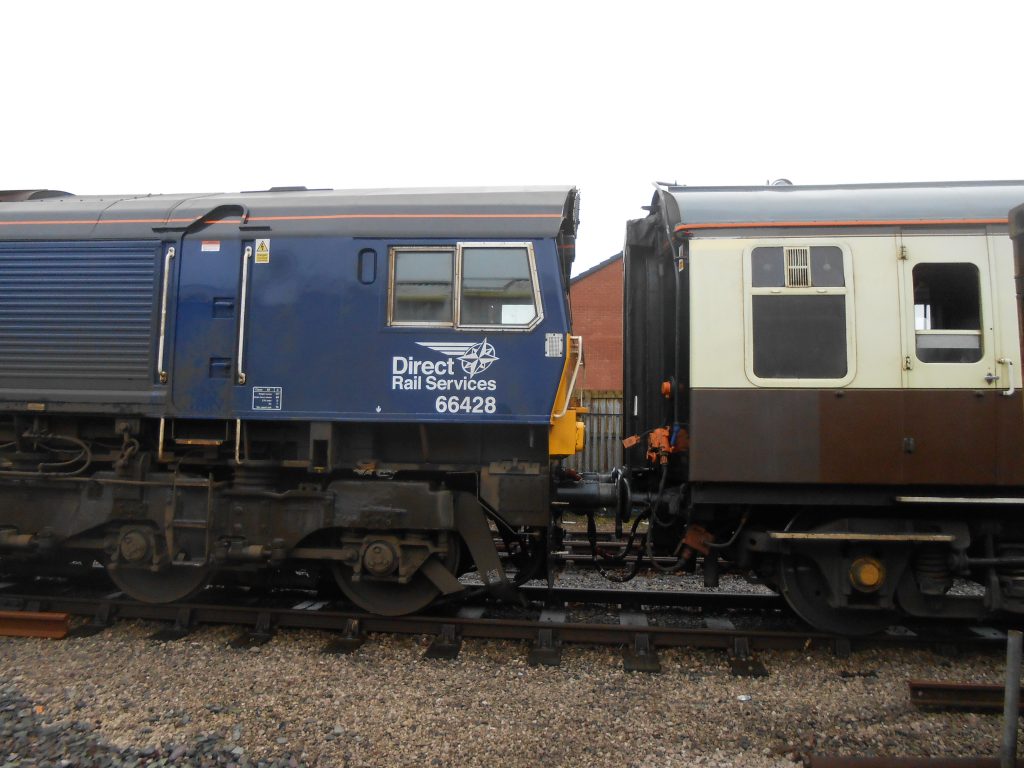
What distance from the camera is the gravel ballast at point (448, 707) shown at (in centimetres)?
395

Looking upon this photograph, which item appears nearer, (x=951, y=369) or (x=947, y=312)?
(x=951, y=369)

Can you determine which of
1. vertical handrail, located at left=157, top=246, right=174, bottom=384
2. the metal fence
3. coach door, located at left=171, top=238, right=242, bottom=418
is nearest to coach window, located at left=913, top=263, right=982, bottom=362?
coach door, located at left=171, top=238, right=242, bottom=418

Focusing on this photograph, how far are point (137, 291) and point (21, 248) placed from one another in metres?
1.26

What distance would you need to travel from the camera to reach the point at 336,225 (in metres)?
5.79

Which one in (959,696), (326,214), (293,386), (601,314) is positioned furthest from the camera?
(601,314)

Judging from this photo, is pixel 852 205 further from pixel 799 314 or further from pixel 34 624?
pixel 34 624

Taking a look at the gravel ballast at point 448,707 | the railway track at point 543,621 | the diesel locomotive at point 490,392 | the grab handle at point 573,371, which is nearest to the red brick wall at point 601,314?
the railway track at point 543,621

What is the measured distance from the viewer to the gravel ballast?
3.95 metres

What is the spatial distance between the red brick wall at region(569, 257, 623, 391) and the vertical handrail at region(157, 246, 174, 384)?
2235cm

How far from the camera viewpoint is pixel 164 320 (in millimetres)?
5953

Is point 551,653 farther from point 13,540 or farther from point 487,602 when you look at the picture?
point 13,540

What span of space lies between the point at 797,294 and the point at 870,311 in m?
0.57

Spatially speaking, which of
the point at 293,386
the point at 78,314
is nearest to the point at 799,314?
the point at 293,386

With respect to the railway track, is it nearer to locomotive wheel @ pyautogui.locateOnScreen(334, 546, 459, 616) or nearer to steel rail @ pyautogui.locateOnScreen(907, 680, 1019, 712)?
locomotive wheel @ pyautogui.locateOnScreen(334, 546, 459, 616)
